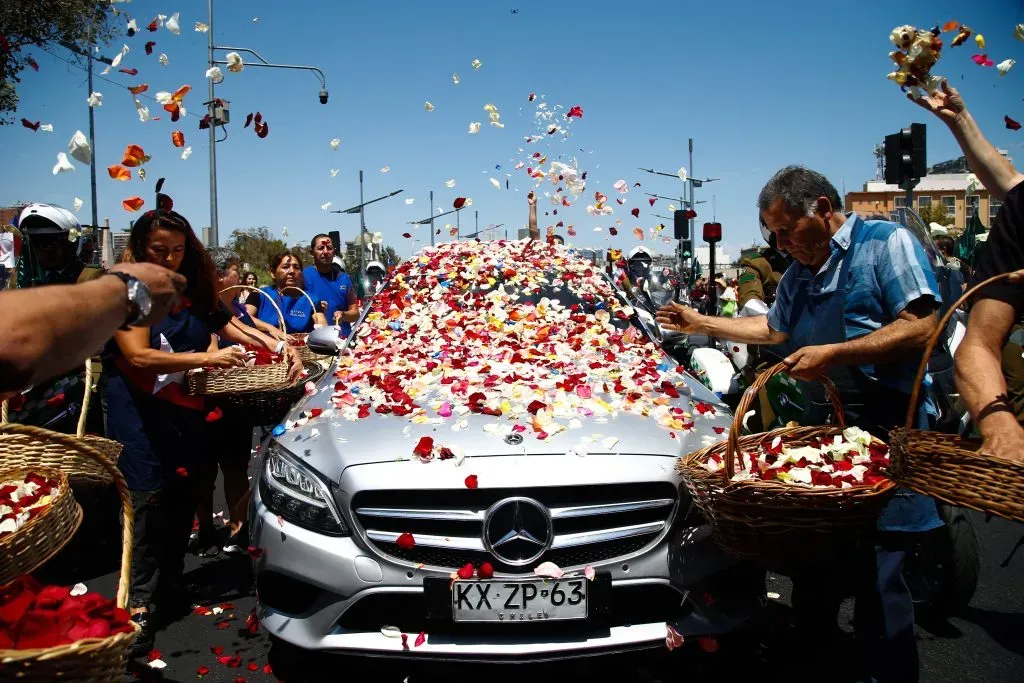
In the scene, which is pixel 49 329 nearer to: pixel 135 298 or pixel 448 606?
pixel 135 298

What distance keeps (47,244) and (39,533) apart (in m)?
3.42

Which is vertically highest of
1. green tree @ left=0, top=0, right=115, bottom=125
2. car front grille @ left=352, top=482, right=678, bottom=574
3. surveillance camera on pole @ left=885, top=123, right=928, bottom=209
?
green tree @ left=0, top=0, right=115, bottom=125

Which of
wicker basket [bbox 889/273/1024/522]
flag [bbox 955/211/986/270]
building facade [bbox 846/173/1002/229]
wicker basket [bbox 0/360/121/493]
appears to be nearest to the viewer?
wicker basket [bbox 889/273/1024/522]

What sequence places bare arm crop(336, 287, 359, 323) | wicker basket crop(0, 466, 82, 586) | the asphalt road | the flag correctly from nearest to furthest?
wicker basket crop(0, 466, 82, 586), the asphalt road, bare arm crop(336, 287, 359, 323), the flag

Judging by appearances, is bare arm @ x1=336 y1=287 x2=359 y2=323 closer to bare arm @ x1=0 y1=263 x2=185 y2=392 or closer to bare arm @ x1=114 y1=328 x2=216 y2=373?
bare arm @ x1=114 y1=328 x2=216 y2=373

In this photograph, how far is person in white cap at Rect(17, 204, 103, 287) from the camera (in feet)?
16.8

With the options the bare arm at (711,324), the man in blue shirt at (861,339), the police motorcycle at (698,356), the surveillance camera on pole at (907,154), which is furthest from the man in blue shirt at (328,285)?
the surveillance camera on pole at (907,154)

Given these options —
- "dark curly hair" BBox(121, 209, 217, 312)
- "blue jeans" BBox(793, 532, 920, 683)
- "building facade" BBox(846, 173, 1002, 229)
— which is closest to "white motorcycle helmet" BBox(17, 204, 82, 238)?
"dark curly hair" BBox(121, 209, 217, 312)

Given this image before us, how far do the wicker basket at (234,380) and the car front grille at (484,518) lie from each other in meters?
1.28

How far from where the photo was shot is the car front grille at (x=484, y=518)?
310 centimetres

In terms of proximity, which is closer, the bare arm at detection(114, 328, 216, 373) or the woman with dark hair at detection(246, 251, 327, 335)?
the bare arm at detection(114, 328, 216, 373)

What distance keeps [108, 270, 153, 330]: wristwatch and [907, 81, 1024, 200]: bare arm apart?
2.57 metres

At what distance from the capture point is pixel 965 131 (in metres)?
A: 2.93

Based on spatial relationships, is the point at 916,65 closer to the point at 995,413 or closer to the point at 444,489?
the point at 995,413
